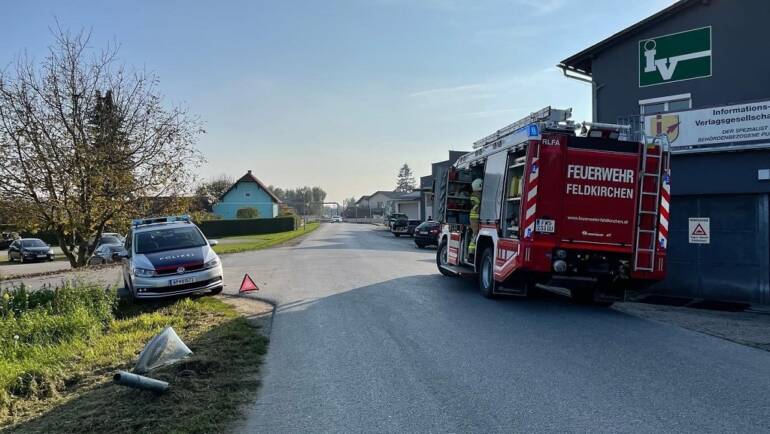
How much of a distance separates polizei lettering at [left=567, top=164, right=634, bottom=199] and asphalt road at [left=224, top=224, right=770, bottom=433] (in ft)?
6.92

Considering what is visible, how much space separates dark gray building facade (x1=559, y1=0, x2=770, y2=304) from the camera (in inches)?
469

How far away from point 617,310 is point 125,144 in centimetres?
1772

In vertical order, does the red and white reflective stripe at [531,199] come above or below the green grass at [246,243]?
above

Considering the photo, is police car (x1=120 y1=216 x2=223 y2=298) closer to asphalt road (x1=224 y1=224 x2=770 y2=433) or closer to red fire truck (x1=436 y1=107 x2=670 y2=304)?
asphalt road (x1=224 y1=224 x2=770 y2=433)

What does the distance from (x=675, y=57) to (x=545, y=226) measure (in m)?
9.80

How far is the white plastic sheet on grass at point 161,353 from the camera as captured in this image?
626cm

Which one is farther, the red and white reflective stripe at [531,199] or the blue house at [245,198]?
the blue house at [245,198]

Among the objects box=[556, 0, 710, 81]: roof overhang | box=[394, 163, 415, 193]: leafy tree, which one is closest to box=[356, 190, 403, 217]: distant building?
box=[394, 163, 415, 193]: leafy tree

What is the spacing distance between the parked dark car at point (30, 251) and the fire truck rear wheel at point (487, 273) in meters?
33.3

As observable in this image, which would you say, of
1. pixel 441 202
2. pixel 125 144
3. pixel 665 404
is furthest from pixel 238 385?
pixel 125 144

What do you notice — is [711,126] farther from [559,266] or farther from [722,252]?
[559,266]

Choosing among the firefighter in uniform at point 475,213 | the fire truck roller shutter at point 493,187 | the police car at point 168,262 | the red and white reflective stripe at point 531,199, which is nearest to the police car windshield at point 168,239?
the police car at point 168,262

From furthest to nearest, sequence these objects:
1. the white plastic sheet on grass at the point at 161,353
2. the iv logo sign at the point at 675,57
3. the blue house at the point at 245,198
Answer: the blue house at the point at 245,198 → the iv logo sign at the point at 675,57 → the white plastic sheet on grass at the point at 161,353

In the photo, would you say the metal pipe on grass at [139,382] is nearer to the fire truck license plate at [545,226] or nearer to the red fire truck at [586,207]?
the red fire truck at [586,207]
